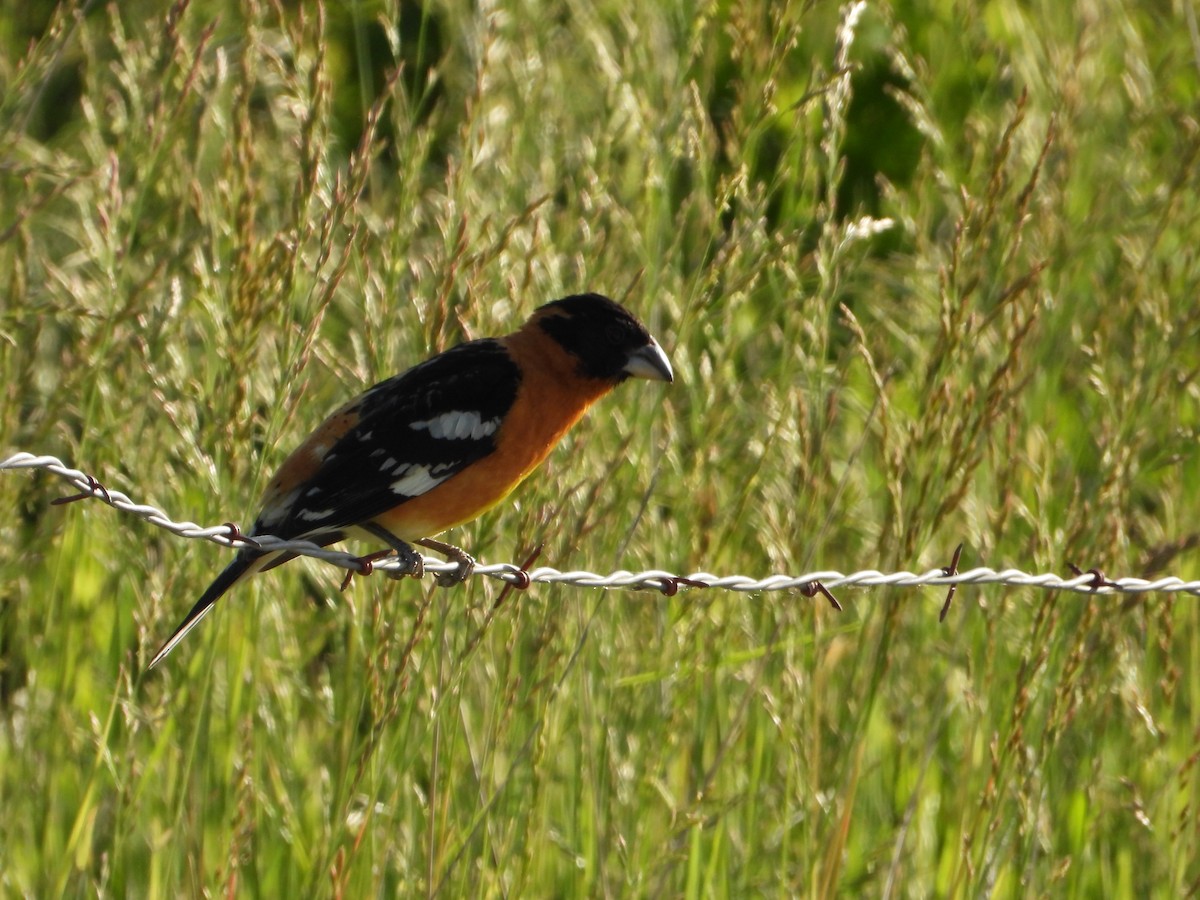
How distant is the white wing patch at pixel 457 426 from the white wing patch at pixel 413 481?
10 cm

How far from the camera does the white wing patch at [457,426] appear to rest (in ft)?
12.0

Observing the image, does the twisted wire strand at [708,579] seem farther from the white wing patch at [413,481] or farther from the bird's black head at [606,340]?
the bird's black head at [606,340]

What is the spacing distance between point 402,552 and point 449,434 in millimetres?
330

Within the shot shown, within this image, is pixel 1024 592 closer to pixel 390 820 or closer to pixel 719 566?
pixel 719 566

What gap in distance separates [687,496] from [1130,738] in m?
1.31

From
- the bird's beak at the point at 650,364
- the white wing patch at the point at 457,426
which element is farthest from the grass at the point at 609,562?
the white wing patch at the point at 457,426

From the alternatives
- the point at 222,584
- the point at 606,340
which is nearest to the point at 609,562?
the point at 606,340

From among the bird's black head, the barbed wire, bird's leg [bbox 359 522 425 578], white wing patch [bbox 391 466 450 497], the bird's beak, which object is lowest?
the barbed wire

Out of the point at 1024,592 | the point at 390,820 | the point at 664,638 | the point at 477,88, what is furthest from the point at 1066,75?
the point at 390,820

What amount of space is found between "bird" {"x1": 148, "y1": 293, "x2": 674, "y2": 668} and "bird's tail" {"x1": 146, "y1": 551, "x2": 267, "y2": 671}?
1.00 feet

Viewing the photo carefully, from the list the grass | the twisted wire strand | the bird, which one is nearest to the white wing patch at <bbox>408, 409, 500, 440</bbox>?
the bird

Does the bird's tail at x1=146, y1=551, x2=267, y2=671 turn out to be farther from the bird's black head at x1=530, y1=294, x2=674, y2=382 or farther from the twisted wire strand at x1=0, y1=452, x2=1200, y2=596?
the bird's black head at x1=530, y1=294, x2=674, y2=382

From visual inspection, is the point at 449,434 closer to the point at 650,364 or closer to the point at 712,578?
the point at 650,364

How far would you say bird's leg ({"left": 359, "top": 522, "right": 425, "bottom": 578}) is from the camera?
3168 millimetres
